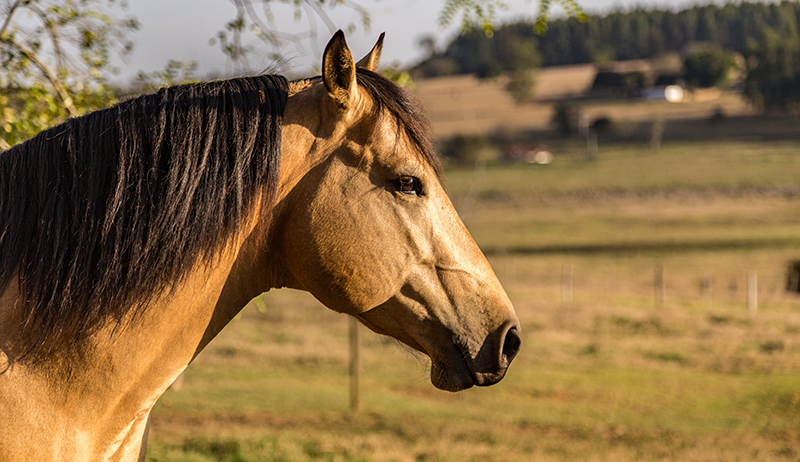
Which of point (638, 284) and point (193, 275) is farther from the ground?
point (193, 275)

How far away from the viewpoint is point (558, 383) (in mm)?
13898

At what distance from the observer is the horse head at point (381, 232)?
1.83 meters

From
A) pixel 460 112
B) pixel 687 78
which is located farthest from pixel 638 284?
pixel 687 78

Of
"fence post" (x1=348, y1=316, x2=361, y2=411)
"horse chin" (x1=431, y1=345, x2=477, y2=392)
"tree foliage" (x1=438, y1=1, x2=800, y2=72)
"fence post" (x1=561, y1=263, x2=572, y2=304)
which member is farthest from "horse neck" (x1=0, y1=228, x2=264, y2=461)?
"tree foliage" (x1=438, y1=1, x2=800, y2=72)

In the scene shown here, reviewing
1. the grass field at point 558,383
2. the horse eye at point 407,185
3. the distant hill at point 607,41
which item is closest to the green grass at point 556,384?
the grass field at point 558,383

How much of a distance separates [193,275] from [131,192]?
0.94 feet

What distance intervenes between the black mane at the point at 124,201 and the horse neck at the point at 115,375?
6 centimetres

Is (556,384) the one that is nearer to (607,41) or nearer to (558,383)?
(558,383)

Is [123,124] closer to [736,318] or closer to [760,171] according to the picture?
[736,318]

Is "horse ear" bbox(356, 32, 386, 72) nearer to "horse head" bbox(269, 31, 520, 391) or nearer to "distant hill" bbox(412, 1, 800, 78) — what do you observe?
"horse head" bbox(269, 31, 520, 391)

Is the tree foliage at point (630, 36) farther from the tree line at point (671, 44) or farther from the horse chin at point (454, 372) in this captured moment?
the horse chin at point (454, 372)

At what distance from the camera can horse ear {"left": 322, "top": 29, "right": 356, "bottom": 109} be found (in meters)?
1.71

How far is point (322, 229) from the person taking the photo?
1.82m

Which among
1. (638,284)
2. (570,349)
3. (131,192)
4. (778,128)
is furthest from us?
(778,128)
